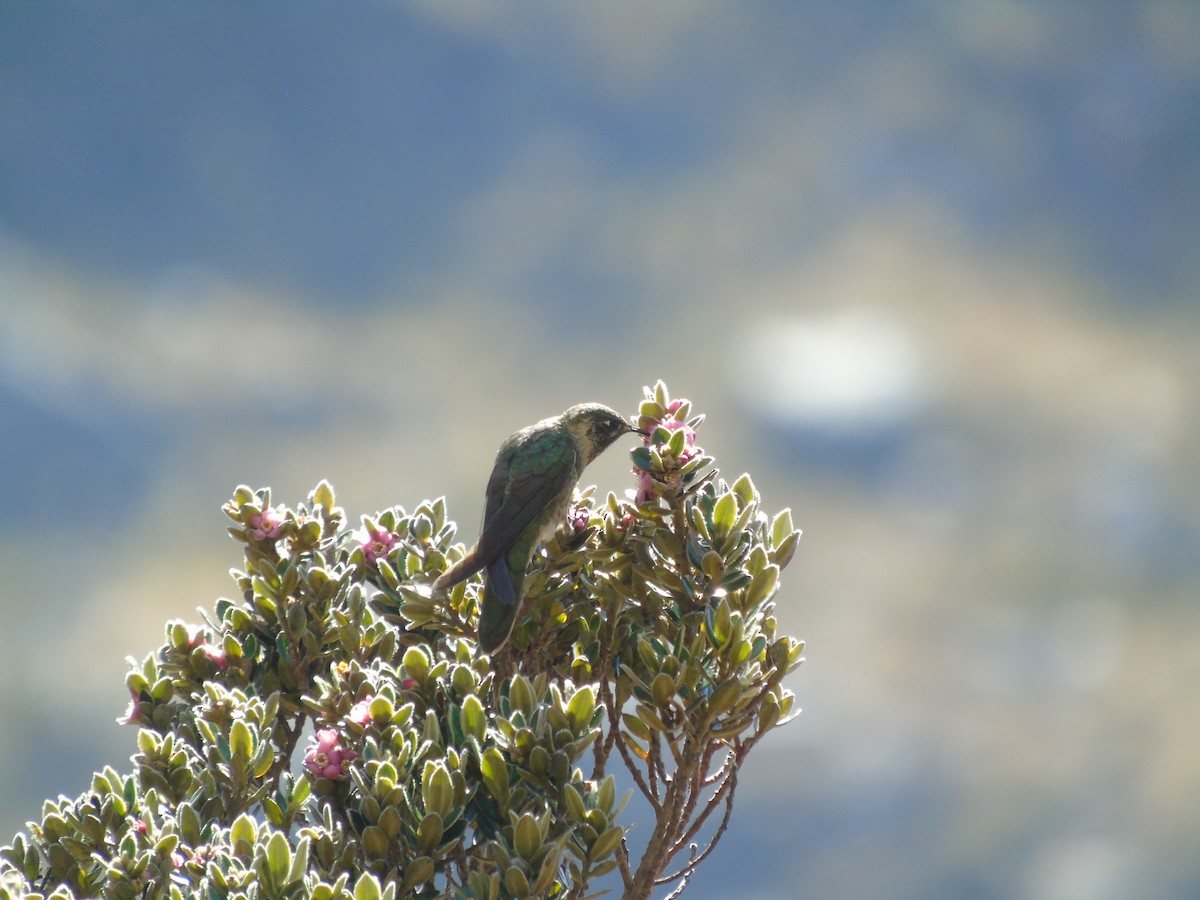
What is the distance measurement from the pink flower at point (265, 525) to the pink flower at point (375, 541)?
328 millimetres

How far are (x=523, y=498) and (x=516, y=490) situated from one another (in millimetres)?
60

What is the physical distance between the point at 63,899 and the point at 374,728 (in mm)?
949

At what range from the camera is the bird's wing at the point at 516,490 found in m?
3.95

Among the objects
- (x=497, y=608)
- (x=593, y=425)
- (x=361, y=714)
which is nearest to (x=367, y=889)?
(x=361, y=714)

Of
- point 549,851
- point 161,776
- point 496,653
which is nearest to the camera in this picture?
point 549,851

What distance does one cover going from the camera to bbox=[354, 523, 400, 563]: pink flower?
14.6 ft

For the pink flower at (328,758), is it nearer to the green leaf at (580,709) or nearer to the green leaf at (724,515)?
the green leaf at (580,709)

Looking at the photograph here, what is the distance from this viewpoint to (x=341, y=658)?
416cm

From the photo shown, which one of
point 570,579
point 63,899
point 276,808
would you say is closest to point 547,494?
point 570,579

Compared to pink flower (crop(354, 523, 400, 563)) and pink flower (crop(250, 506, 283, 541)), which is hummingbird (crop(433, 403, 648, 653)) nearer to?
pink flower (crop(354, 523, 400, 563))

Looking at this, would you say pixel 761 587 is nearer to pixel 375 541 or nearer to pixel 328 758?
pixel 328 758

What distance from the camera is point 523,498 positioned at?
4246 millimetres

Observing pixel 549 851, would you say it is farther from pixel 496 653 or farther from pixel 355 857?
pixel 496 653

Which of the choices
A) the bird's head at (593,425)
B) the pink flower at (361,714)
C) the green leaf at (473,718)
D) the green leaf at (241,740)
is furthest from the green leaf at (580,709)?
the bird's head at (593,425)
